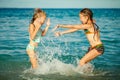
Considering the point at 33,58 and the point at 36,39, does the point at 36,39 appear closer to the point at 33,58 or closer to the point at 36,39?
the point at 36,39

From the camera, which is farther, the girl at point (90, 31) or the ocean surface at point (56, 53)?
the ocean surface at point (56, 53)

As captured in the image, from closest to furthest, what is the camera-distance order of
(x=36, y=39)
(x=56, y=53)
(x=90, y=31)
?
(x=90, y=31), (x=36, y=39), (x=56, y=53)

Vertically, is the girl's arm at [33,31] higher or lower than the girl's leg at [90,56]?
higher

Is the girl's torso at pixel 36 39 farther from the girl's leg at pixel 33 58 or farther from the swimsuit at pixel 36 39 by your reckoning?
the girl's leg at pixel 33 58

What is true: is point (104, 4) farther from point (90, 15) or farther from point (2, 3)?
point (2, 3)

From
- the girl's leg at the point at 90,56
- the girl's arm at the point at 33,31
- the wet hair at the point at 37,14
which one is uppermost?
the wet hair at the point at 37,14

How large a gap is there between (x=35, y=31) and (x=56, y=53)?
605mm

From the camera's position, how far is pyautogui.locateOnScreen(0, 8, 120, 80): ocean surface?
4297mm

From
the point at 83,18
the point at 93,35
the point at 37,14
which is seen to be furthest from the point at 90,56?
the point at 37,14

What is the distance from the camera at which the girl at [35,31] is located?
4.25m

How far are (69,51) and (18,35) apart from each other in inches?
32.6

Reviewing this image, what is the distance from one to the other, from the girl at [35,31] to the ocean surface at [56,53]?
10 cm

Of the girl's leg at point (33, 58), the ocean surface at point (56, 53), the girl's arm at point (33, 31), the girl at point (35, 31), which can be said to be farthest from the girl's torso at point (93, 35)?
the girl's leg at point (33, 58)

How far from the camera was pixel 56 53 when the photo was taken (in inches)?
184
